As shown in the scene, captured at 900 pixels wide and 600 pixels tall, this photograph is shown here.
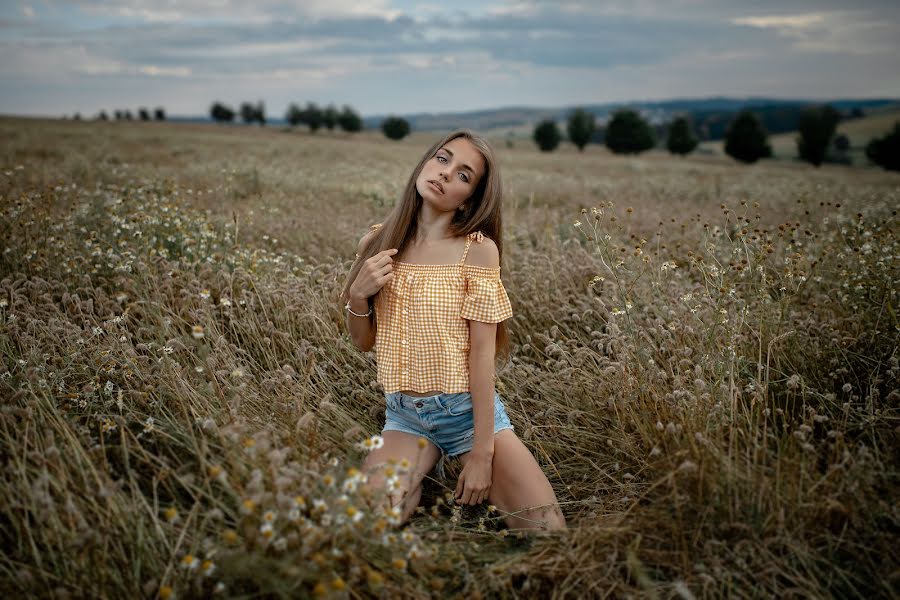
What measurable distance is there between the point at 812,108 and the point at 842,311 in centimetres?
6362

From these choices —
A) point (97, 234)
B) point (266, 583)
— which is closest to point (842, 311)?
point (266, 583)

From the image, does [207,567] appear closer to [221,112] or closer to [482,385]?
[482,385]

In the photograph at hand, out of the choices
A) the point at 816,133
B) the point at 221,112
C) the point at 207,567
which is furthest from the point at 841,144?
the point at 221,112

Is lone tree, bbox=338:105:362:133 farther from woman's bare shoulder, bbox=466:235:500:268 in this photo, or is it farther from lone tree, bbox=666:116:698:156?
woman's bare shoulder, bbox=466:235:500:268

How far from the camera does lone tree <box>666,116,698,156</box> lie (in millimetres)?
59906

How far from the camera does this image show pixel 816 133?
5216 cm

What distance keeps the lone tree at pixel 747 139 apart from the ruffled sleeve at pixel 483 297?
59292 millimetres

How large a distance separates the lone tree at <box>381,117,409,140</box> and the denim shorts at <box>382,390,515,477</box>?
217ft

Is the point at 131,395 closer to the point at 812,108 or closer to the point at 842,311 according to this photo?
the point at 842,311

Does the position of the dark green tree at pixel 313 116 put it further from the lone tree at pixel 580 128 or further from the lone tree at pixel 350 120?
the lone tree at pixel 580 128

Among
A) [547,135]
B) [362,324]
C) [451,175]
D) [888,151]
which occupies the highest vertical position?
[547,135]

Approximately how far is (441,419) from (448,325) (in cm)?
48

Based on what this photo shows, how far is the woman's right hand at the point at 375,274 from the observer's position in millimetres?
2756

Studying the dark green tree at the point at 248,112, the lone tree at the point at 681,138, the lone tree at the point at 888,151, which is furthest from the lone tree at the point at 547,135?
the dark green tree at the point at 248,112
